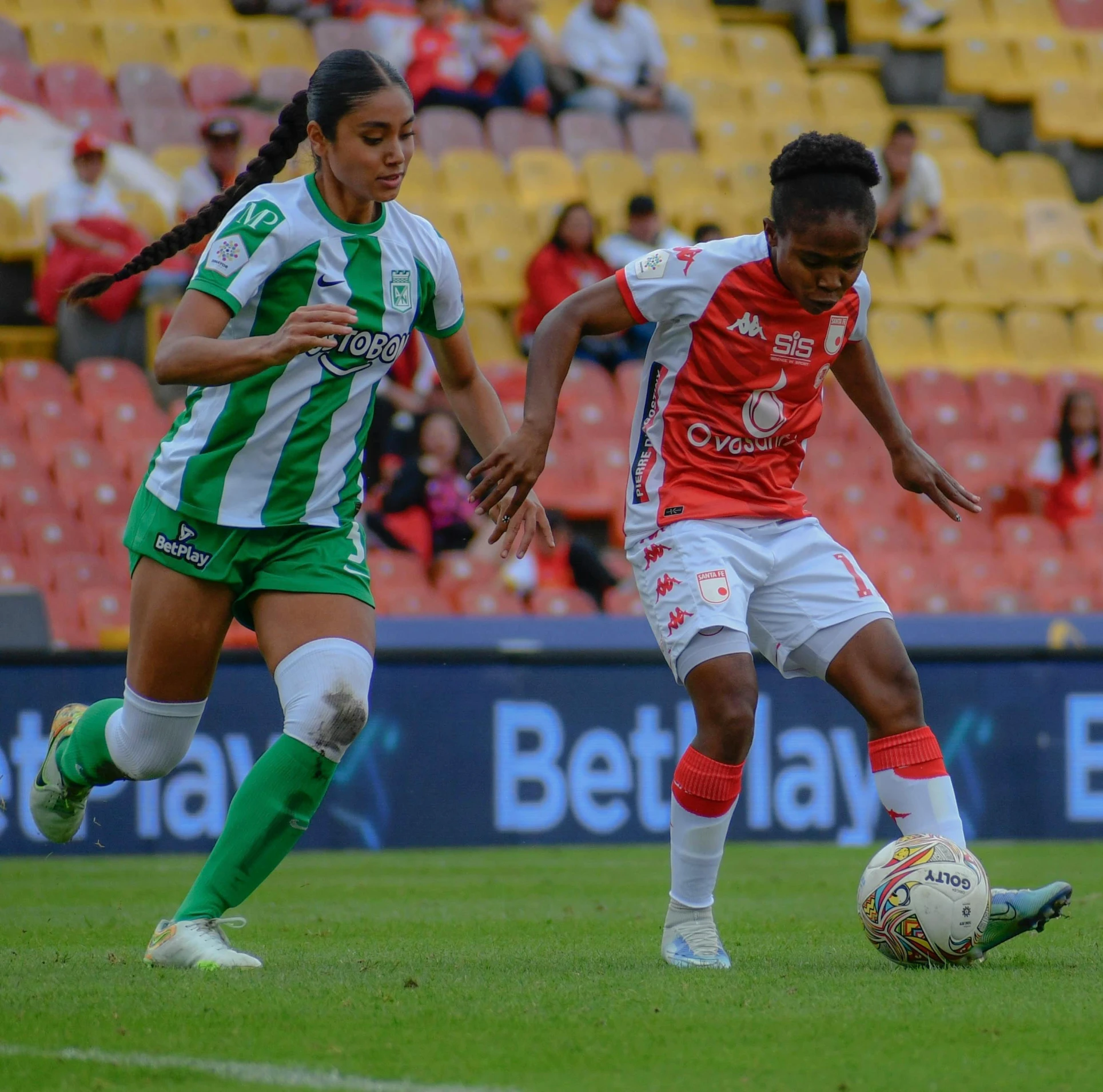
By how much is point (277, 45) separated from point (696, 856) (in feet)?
36.8

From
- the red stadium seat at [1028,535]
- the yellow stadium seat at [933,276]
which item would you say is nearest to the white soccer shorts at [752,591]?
the red stadium seat at [1028,535]

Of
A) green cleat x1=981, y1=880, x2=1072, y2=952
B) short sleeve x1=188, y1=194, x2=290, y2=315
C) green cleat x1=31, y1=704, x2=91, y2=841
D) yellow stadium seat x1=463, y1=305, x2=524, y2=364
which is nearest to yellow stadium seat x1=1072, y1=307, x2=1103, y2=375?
yellow stadium seat x1=463, y1=305, x2=524, y2=364

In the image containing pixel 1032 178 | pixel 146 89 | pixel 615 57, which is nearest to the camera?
pixel 146 89

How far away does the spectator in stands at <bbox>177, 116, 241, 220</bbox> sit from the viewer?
465 inches

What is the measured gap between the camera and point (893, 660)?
192 inches

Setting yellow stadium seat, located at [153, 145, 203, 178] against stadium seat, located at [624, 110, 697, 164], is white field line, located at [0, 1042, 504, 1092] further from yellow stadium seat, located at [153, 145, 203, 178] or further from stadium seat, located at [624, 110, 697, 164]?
stadium seat, located at [624, 110, 697, 164]

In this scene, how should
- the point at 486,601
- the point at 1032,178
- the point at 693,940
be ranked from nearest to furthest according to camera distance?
1. the point at 693,940
2. the point at 486,601
3. the point at 1032,178

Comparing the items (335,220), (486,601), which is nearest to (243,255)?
(335,220)

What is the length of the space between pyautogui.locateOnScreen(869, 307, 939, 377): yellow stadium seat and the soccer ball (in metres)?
9.83

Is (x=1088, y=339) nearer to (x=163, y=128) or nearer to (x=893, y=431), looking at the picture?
(x=163, y=128)

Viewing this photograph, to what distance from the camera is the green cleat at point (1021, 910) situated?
477 centimetres

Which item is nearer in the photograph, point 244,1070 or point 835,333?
point 244,1070

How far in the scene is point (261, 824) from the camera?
463cm

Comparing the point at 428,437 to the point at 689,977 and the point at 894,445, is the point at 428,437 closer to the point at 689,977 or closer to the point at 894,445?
the point at 894,445
